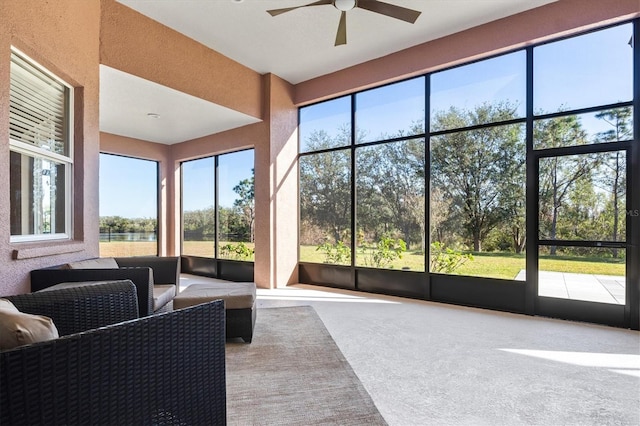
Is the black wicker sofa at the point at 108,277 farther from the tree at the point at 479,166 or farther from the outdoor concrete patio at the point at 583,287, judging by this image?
the outdoor concrete patio at the point at 583,287

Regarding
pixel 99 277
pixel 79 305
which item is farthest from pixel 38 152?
pixel 79 305

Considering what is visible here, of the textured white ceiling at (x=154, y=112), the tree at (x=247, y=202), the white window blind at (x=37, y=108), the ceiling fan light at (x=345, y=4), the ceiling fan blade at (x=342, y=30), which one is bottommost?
the tree at (x=247, y=202)

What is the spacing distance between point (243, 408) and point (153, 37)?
4.30m

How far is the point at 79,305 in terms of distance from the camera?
1.85 meters

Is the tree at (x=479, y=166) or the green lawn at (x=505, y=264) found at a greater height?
the tree at (x=479, y=166)

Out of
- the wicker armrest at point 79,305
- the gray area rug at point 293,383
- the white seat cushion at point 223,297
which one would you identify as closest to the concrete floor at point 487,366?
the gray area rug at point 293,383

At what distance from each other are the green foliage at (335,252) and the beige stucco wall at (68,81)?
351 centimetres

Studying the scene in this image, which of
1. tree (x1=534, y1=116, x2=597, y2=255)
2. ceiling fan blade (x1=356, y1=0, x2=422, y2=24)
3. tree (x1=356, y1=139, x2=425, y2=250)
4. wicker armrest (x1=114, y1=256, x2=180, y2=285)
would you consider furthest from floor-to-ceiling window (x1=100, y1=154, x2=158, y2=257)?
tree (x1=534, y1=116, x2=597, y2=255)

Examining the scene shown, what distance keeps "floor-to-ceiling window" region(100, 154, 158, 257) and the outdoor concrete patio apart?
745 centimetres

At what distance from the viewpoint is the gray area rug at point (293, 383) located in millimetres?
1988

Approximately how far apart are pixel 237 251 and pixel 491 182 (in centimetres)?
474

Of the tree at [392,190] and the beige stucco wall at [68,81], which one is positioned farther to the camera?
the tree at [392,190]

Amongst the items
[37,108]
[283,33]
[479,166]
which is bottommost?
[479,166]

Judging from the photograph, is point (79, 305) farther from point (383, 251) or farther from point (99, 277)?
point (383, 251)
